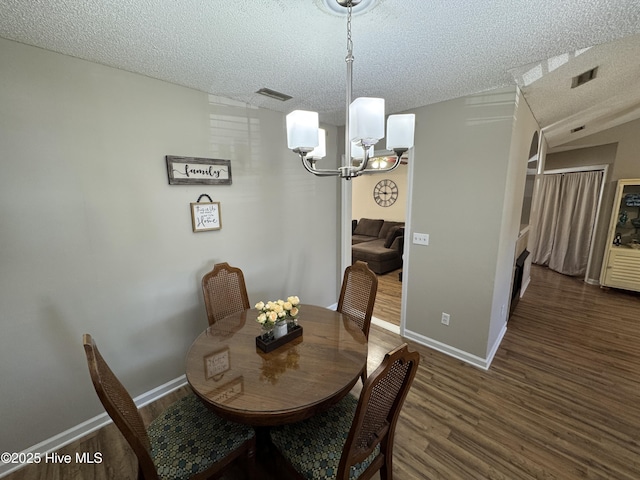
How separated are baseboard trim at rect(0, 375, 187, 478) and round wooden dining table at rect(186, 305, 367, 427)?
37.4 inches

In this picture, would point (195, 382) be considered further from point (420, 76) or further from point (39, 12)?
point (420, 76)

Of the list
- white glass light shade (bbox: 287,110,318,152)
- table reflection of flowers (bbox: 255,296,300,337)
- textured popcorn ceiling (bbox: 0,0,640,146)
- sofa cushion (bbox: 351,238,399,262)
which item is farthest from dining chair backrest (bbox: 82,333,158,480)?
sofa cushion (bbox: 351,238,399,262)

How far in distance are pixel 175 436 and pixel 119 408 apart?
1.22 feet

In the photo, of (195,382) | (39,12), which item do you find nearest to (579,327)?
(195,382)

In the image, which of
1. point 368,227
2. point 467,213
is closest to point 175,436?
point 467,213

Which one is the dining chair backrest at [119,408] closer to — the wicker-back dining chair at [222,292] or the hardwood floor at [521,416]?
the hardwood floor at [521,416]

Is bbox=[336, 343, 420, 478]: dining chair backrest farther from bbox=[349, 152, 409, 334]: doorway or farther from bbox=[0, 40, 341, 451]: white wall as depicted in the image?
bbox=[349, 152, 409, 334]: doorway

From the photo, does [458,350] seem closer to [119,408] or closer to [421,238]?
[421,238]

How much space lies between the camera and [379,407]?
40.6 inches

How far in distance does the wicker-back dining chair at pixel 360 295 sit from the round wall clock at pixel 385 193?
4809mm

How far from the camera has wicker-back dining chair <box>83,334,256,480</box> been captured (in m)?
0.97

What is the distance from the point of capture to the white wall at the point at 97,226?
1455 millimetres

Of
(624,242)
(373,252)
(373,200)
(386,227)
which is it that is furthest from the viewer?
(373,200)

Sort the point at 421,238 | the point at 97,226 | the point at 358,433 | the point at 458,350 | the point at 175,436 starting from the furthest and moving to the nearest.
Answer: the point at 421,238, the point at 458,350, the point at 97,226, the point at 175,436, the point at 358,433
